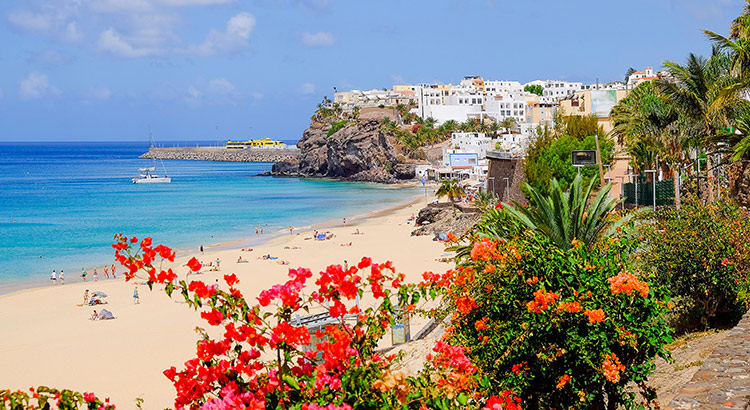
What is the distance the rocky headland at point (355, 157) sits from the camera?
103562 mm

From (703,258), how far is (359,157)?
98588 mm

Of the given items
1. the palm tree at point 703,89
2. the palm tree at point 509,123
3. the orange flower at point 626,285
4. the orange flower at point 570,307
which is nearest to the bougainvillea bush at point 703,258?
the orange flower at point 626,285

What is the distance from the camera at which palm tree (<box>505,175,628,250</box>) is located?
435 inches

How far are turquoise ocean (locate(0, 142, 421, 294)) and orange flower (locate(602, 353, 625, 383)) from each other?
3058 cm

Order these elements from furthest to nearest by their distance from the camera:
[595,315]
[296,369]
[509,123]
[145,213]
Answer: [509,123] < [145,213] < [595,315] < [296,369]

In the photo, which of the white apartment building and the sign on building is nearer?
the sign on building

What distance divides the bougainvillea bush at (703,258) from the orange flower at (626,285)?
3.91 m

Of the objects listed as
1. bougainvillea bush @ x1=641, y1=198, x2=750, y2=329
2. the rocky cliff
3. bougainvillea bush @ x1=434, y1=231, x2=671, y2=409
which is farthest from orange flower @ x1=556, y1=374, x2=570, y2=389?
the rocky cliff

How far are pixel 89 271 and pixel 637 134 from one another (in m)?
26.0

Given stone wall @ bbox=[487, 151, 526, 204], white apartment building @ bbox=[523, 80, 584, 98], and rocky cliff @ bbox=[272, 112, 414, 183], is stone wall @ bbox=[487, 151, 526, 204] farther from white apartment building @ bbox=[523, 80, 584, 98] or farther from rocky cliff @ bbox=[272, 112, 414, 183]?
white apartment building @ bbox=[523, 80, 584, 98]

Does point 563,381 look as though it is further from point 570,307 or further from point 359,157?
point 359,157

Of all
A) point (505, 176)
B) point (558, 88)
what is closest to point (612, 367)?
point (505, 176)

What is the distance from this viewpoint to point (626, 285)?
5824 mm

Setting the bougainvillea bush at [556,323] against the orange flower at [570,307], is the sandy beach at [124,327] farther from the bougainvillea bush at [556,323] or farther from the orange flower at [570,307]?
the orange flower at [570,307]
